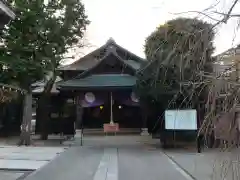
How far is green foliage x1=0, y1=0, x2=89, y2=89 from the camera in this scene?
45.8 feet

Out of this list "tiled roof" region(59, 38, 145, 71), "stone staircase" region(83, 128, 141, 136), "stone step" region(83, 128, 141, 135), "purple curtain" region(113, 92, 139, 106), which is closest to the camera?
"purple curtain" region(113, 92, 139, 106)

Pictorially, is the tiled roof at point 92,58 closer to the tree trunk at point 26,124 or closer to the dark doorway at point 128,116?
the dark doorway at point 128,116

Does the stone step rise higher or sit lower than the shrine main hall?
lower

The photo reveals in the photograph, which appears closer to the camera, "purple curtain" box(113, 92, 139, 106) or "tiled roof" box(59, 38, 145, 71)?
"purple curtain" box(113, 92, 139, 106)

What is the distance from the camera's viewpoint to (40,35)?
62.6 ft

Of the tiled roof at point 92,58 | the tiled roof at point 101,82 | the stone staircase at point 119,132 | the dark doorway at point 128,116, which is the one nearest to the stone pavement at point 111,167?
the tiled roof at point 101,82

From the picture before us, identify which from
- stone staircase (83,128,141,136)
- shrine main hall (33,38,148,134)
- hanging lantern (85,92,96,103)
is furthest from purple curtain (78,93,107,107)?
stone staircase (83,128,141,136)

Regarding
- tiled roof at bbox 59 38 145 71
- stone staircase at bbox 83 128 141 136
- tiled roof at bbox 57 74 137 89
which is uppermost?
tiled roof at bbox 59 38 145 71

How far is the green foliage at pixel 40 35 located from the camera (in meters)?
14.0

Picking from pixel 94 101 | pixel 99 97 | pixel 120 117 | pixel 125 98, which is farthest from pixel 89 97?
pixel 120 117

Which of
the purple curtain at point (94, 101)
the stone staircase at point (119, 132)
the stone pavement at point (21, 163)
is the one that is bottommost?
the stone pavement at point (21, 163)

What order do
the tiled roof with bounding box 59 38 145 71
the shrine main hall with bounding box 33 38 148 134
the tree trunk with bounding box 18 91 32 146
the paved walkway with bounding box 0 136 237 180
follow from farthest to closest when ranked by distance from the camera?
the tiled roof with bounding box 59 38 145 71
the shrine main hall with bounding box 33 38 148 134
the tree trunk with bounding box 18 91 32 146
the paved walkway with bounding box 0 136 237 180

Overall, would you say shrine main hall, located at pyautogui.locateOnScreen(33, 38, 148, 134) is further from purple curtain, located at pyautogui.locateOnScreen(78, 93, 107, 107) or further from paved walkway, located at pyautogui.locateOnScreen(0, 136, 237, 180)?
paved walkway, located at pyautogui.locateOnScreen(0, 136, 237, 180)

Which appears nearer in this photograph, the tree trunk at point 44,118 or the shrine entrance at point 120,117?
the tree trunk at point 44,118
